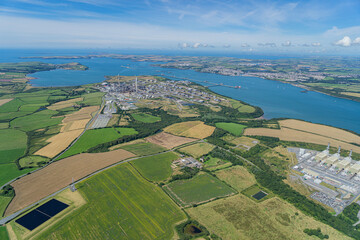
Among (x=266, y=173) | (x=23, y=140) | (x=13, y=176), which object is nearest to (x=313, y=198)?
(x=266, y=173)

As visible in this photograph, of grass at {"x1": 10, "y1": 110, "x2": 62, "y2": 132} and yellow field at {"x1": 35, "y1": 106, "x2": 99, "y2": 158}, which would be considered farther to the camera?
grass at {"x1": 10, "y1": 110, "x2": 62, "y2": 132}

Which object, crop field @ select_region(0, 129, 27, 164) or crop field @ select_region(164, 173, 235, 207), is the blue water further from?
crop field @ select_region(0, 129, 27, 164)

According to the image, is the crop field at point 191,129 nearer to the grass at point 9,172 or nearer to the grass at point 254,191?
the grass at point 254,191

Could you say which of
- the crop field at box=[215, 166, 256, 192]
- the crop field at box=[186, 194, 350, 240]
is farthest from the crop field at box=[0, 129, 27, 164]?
the crop field at box=[215, 166, 256, 192]

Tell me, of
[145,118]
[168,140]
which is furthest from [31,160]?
[145,118]

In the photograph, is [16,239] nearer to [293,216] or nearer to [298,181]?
[293,216]

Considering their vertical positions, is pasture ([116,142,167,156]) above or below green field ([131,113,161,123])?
below

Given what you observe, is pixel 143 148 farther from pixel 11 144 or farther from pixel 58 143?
pixel 11 144
